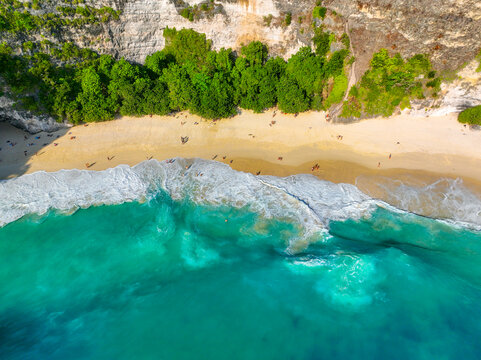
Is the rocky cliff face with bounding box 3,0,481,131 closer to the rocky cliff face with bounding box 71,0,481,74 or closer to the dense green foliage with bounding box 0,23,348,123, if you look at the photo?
the rocky cliff face with bounding box 71,0,481,74

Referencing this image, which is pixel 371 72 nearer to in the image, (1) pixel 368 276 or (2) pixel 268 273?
(1) pixel 368 276

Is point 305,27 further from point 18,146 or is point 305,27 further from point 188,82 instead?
point 18,146

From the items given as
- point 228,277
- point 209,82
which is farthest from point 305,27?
point 228,277

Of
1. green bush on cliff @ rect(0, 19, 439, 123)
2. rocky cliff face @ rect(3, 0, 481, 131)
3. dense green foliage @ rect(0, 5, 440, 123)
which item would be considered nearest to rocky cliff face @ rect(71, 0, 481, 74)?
rocky cliff face @ rect(3, 0, 481, 131)

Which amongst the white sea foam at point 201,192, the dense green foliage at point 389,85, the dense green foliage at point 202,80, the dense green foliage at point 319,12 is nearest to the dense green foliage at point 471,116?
the dense green foliage at point 389,85

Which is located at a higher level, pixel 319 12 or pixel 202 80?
pixel 319 12

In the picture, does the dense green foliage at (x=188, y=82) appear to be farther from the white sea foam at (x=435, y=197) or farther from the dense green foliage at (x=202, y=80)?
the white sea foam at (x=435, y=197)

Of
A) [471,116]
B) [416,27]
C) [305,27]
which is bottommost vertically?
[471,116]

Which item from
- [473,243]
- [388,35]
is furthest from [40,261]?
[388,35]
